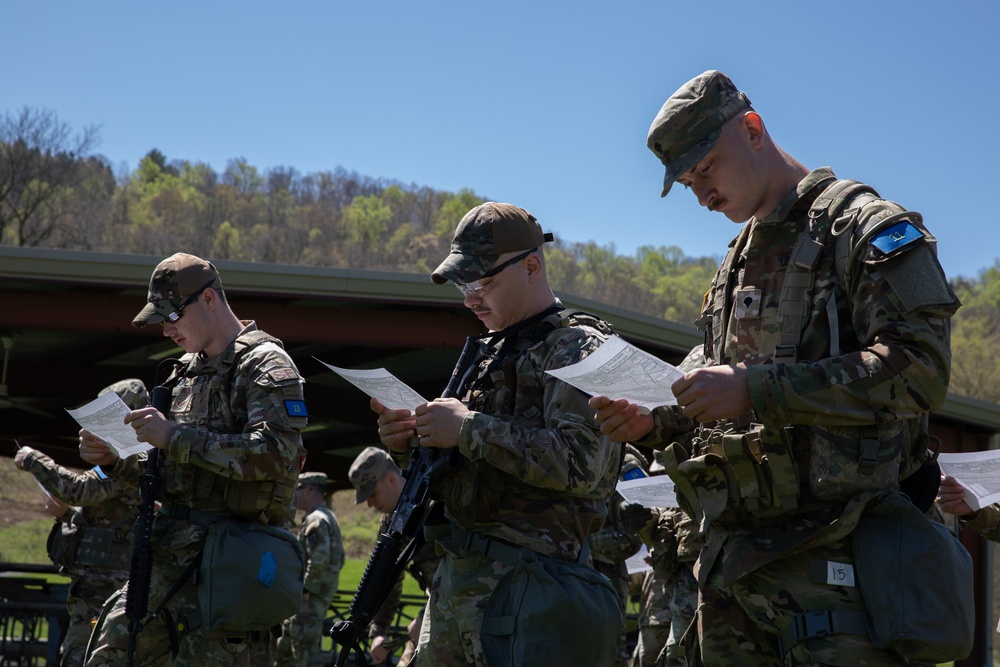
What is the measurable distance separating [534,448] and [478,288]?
29.9 inches

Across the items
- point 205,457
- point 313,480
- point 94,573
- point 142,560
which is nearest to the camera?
point 205,457

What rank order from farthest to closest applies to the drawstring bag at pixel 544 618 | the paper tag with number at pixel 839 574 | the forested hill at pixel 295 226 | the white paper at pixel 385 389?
the forested hill at pixel 295 226, the white paper at pixel 385 389, the drawstring bag at pixel 544 618, the paper tag with number at pixel 839 574

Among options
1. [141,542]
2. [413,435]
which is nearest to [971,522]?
[413,435]

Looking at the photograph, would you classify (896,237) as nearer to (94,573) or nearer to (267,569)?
(267,569)

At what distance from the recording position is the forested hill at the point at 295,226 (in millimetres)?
43875

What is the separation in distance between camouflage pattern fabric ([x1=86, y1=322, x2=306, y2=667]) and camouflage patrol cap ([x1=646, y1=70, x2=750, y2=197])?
266 cm

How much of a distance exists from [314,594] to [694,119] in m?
9.15

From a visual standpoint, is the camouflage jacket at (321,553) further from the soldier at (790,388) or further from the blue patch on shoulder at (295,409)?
the soldier at (790,388)

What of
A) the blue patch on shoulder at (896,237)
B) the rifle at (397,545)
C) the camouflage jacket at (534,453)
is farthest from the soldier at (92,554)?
the blue patch on shoulder at (896,237)

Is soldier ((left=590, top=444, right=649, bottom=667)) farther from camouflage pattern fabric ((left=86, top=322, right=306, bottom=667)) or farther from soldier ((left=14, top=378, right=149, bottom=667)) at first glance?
soldier ((left=14, top=378, right=149, bottom=667))

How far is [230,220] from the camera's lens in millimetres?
70375

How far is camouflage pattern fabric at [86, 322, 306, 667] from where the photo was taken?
17.8ft

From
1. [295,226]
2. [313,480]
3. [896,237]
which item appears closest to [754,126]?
[896,237]

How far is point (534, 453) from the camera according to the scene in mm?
3957
